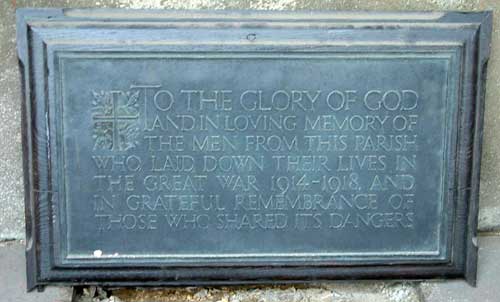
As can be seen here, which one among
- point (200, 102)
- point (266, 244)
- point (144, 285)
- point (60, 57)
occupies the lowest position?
point (144, 285)

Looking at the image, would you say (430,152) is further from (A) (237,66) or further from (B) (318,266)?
(A) (237,66)

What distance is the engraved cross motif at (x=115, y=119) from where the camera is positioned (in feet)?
6.73

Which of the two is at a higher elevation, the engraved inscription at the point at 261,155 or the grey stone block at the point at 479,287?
the engraved inscription at the point at 261,155

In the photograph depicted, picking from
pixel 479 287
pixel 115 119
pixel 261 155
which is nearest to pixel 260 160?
pixel 261 155

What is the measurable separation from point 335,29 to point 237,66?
32cm

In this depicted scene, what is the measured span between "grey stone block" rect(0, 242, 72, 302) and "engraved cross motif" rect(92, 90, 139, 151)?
0.47m

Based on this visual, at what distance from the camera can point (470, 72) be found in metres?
2.08

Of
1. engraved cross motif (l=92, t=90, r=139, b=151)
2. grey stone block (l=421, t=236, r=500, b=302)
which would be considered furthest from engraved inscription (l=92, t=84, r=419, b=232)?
grey stone block (l=421, t=236, r=500, b=302)

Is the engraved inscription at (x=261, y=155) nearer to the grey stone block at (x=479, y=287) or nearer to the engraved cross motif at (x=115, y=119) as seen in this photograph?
the engraved cross motif at (x=115, y=119)


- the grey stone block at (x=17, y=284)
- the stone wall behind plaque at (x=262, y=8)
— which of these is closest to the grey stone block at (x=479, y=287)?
the stone wall behind plaque at (x=262, y=8)

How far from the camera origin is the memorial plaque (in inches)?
80.3

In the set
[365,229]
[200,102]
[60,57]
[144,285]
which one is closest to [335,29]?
[200,102]

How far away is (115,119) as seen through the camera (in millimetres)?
2066

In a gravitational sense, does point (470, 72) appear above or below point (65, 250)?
above
